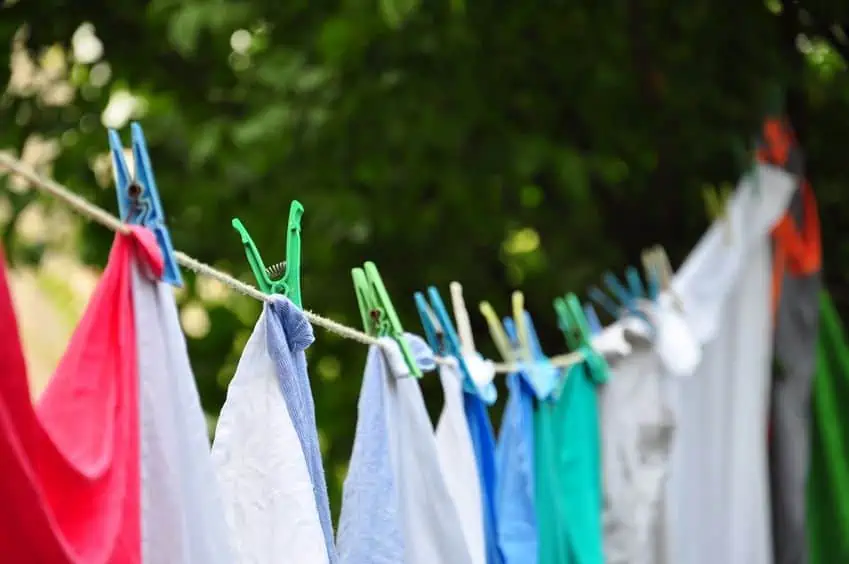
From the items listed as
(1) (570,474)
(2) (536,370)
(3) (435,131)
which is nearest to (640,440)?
(1) (570,474)

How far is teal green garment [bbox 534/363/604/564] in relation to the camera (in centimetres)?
146

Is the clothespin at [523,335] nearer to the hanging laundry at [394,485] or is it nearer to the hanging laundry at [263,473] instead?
the hanging laundry at [394,485]

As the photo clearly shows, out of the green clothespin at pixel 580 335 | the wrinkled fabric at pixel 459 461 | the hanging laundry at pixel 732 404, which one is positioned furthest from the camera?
the hanging laundry at pixel 732 404

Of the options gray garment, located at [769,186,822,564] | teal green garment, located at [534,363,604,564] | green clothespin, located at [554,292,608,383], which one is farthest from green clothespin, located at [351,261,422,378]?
gray garment, located at [769,186,822,564]

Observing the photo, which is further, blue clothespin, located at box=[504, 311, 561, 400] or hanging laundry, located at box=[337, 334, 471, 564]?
blue clothespin, located at box=[504, 311, 561, 400]

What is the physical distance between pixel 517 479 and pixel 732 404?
69 centimetres

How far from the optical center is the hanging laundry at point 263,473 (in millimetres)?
912

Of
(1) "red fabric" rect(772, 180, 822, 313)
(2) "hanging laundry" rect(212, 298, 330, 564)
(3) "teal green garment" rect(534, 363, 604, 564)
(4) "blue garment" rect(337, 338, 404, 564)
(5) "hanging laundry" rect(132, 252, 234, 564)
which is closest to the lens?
(5) "hanging laundry" rect(132, 252, 234, 564)

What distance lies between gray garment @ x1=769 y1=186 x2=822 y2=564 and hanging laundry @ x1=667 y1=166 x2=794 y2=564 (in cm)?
2

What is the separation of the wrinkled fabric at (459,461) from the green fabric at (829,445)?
0.91m

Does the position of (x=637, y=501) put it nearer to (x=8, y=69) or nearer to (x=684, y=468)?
(x=684, y=468)

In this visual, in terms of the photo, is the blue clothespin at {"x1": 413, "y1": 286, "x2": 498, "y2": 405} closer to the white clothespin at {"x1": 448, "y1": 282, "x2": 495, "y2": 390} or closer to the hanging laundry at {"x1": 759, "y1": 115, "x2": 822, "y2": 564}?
the white clothespin at {"x1": 448, "y1": 282, "x2": 495, "y2": 390}

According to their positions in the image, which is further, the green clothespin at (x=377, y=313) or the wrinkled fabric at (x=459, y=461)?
the wrinkled fabric at (x=459, y=461)

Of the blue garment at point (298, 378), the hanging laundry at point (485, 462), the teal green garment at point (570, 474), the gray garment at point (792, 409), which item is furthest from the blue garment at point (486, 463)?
the gray garment at point (792, 409)
